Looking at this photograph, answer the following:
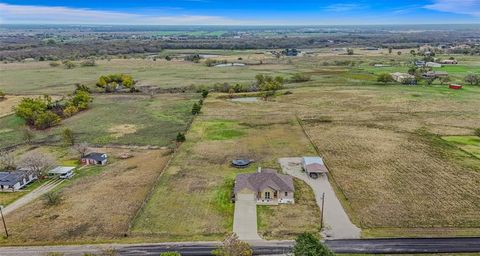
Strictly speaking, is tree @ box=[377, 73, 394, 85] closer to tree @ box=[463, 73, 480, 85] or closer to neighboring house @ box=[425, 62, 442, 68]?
tree @ box=[463, 73, 480, 85]

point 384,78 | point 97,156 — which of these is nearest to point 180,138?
point 97,156

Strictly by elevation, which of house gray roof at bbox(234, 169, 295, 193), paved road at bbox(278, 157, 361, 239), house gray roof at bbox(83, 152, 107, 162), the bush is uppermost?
house gray roof at bbox(234, 169, 295, 193)

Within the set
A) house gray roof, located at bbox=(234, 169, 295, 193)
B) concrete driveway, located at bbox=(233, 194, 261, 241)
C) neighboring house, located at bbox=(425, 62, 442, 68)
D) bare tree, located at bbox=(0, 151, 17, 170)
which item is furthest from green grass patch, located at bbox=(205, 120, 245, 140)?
neighboring house, located at bbox=(425, 62, 442, 68)

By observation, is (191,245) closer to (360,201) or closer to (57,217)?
(57,217)

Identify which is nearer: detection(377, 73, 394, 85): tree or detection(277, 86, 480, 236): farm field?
detection(277, 86, 480, 236): farm field

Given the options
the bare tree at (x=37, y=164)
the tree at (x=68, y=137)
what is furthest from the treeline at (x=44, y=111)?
the bare tree at (x=37, y=164)

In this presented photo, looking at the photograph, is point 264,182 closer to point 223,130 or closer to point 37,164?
point 223,130
